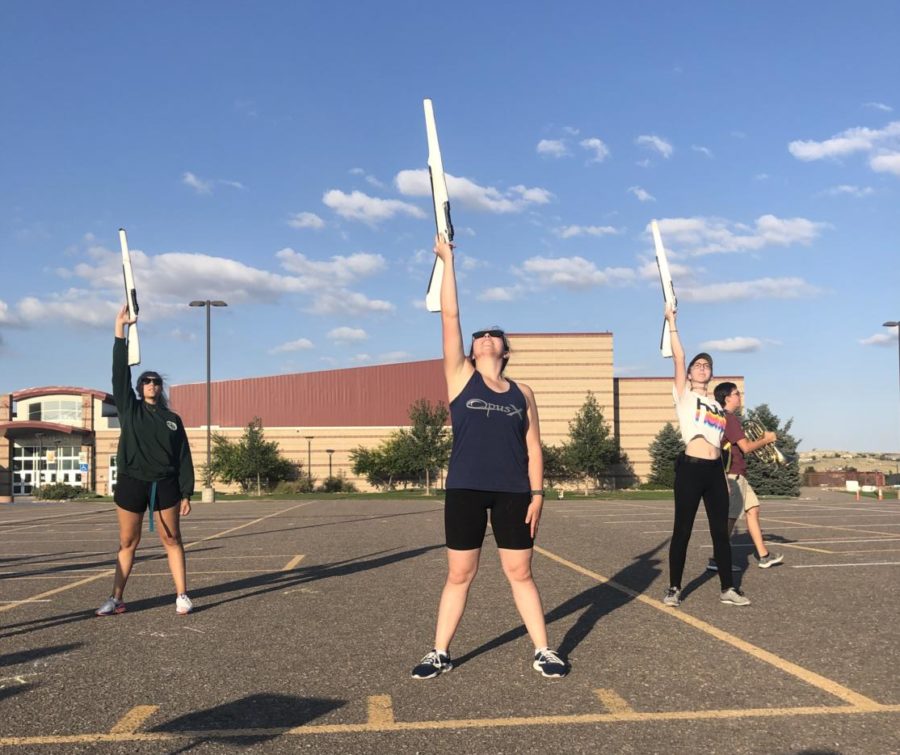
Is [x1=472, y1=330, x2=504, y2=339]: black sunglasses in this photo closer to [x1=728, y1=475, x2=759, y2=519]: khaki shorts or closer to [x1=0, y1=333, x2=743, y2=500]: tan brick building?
[x1=728, y1=475, x2=759, y2=519]: khaki shorts

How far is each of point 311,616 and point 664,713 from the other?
3244 mm

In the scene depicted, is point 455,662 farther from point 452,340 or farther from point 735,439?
point 735,439

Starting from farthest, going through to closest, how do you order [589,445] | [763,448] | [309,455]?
[309,455], [589,445], [763,448]

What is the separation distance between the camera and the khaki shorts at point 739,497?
8.39 metres

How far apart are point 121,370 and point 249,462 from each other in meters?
48.4

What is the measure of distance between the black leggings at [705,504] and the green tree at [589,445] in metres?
48.6

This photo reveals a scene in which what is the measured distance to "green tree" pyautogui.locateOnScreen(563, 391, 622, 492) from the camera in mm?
54656

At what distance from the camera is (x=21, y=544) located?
13766 millimetres

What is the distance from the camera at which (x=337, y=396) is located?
62906 mm

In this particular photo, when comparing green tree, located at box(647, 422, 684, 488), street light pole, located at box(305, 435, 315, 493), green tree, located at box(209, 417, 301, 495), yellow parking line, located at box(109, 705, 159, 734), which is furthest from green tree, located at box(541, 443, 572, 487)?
yellow parking line, located at box(109, 705, 159, 734)

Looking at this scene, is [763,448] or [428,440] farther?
[428,440]

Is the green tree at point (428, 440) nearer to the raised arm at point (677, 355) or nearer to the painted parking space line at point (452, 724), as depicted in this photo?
the raised arm at point (677, 355)

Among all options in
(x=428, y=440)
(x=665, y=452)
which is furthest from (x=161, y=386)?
(x=665, y=452)

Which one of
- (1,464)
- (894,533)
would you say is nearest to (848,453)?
(1,464)
